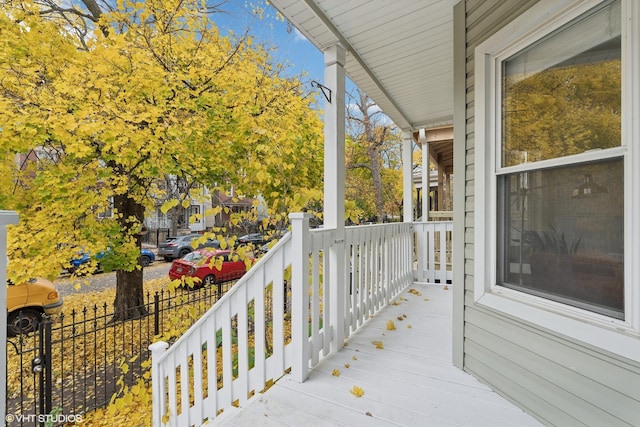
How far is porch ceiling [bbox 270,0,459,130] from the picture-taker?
2.30 metres

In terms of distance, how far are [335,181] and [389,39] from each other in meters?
1.38

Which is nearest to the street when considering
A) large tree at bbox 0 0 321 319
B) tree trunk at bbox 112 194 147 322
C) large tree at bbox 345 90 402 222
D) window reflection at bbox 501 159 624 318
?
tree trunk at bbox 112 194 147 322

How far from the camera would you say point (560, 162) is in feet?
4.99

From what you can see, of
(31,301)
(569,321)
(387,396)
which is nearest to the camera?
(569,321)

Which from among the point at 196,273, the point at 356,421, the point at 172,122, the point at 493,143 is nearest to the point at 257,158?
the point at 172,122

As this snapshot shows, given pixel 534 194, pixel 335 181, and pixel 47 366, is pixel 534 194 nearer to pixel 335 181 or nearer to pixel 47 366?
pixel 335 181

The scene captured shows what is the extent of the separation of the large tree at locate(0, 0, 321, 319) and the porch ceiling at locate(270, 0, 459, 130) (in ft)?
5.34

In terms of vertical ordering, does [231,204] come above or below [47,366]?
above

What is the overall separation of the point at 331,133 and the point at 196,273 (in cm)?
714

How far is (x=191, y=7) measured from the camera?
5.29m

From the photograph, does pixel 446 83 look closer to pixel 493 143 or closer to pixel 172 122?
pixel 493 143

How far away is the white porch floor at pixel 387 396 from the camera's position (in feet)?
5.57

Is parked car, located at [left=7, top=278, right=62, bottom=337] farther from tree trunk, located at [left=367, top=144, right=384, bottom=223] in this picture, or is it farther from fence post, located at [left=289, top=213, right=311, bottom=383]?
tree trunk, located at [left=367, top=144, right=384, bottom=223]

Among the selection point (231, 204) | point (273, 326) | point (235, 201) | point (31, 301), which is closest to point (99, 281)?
point (31, 301)
